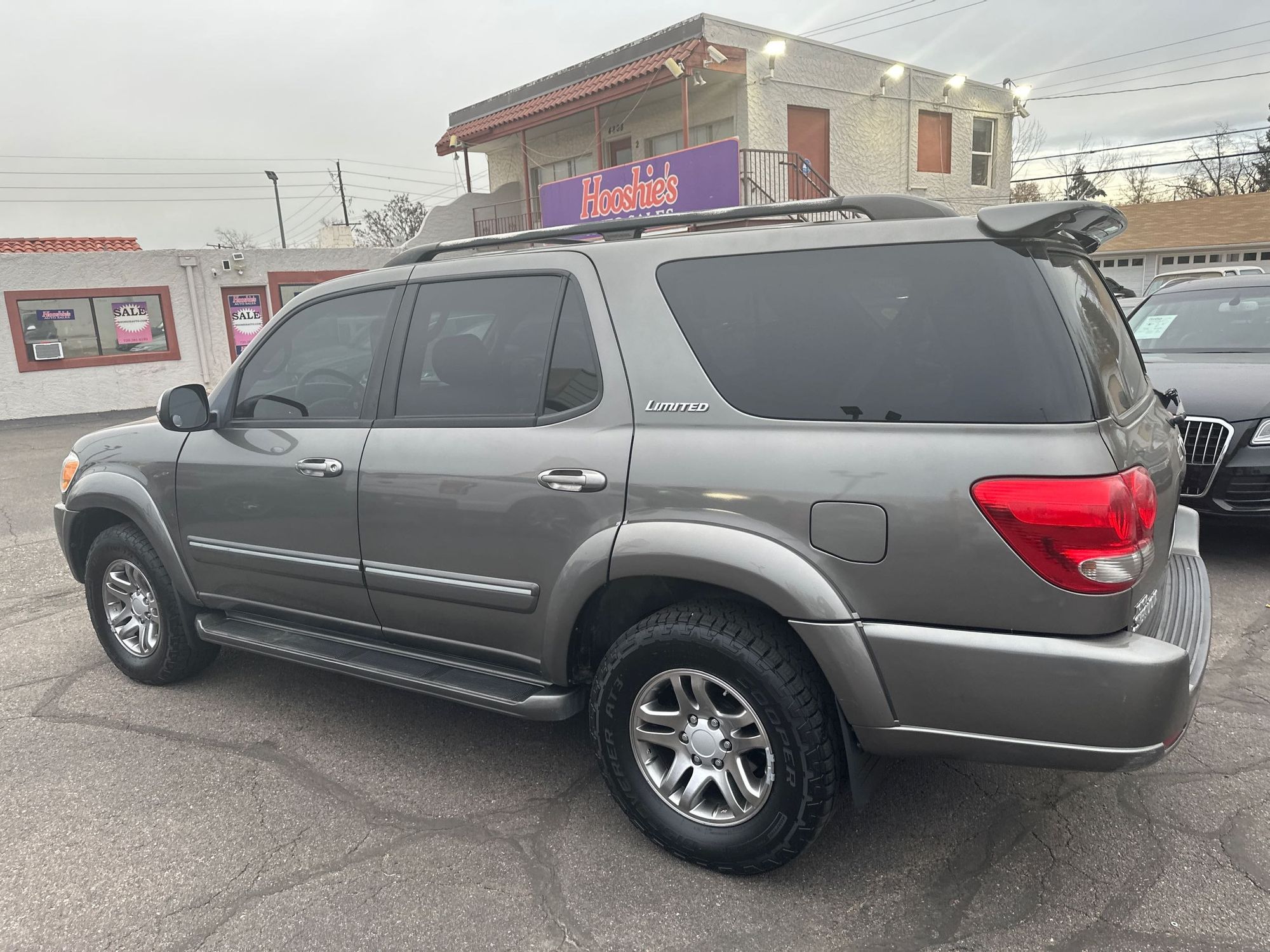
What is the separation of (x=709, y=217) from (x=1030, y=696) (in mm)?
1682

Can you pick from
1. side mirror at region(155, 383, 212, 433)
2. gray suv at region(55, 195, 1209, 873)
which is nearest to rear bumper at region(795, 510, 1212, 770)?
gray suv at region(55, 195, 1209, 873)

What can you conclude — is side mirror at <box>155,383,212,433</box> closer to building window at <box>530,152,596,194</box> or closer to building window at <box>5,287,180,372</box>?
building window at <box>530,152,596,194</box>

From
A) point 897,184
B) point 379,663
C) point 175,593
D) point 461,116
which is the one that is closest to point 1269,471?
point 379,663

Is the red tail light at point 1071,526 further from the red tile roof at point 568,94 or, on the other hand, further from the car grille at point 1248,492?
the red tile roof at point 568,94

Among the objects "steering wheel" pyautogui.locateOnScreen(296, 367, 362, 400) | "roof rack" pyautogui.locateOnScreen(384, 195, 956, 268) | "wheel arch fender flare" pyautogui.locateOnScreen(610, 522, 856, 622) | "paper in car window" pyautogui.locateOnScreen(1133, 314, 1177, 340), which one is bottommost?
"wheel arch fender flare" pyautogui.locateOnScreen(610, 522, 856, 622)

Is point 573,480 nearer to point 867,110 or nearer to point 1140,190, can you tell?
point 867,110

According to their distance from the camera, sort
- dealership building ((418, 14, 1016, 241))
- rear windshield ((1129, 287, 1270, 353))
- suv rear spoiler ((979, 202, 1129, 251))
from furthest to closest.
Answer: dealership building ((418, 14, 1016, 241))
rear windshield ((1129, 287, 1270, 353))
suv rear spoiler ((979, 202, 1129, 251))

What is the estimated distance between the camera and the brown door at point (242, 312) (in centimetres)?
1916

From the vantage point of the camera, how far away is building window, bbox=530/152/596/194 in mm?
18953

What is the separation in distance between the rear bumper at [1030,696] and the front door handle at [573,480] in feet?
2.60

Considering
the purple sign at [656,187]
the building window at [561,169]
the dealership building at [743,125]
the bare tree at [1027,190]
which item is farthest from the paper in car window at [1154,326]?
the bare tree at [1027,190]

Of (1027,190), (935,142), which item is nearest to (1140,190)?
(1027,190)

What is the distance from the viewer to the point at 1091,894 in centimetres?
242

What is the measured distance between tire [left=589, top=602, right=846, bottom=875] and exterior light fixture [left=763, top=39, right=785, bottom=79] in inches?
608
